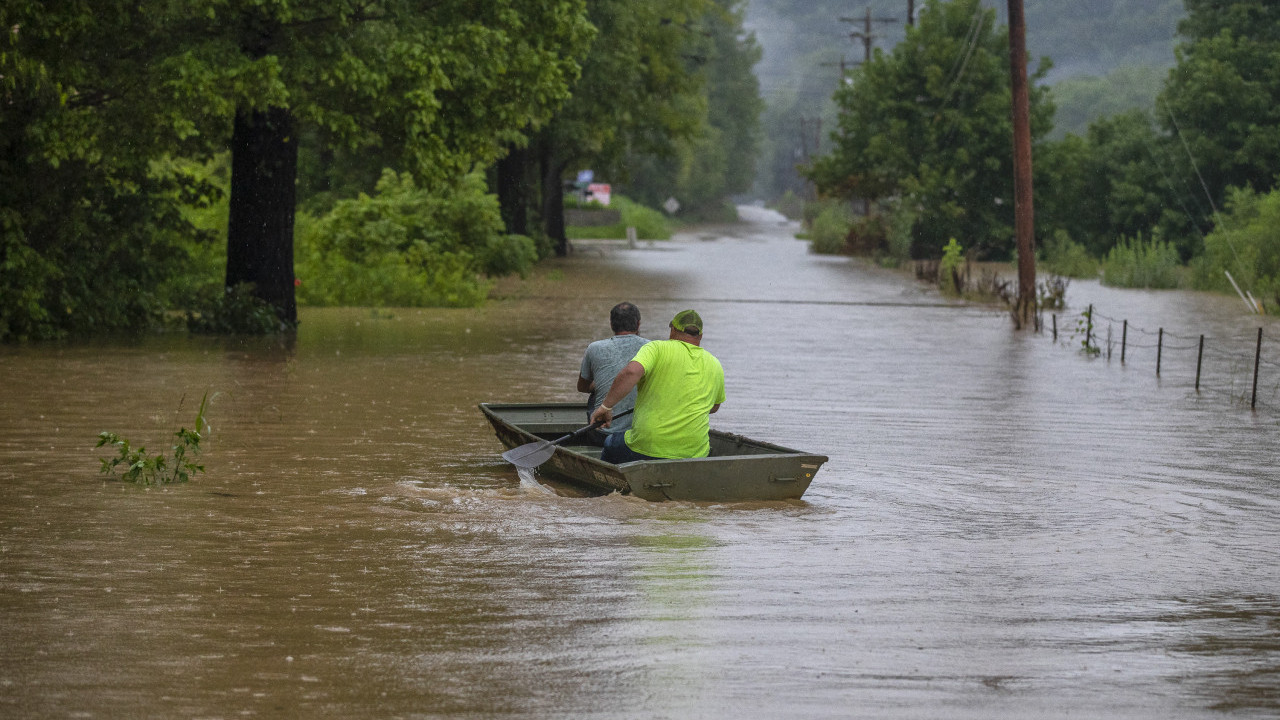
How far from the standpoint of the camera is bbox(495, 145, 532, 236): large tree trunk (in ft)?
157

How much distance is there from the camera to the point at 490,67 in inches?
901

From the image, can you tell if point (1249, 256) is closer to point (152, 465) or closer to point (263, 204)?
point (263, 204)

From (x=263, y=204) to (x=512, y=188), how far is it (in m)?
24.4

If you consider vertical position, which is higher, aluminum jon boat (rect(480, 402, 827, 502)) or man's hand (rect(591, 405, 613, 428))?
man's hand (rect(591, 405, 613, 428))

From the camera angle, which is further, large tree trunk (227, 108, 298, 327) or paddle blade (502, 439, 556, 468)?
large tree trunk (227, 108, 298, 327)

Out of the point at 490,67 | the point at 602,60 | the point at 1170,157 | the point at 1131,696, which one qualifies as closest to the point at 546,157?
the point at 602,60

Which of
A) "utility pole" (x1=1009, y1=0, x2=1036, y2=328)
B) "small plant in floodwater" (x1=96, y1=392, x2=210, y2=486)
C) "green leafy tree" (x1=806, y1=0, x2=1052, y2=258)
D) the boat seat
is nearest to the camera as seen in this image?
"small plant in floodwater" (x1=96, y1=392, x2=210, y2=486)

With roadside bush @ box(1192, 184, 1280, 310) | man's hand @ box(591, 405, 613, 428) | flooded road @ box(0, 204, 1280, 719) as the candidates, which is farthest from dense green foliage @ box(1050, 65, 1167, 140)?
man's hand @ box(591, 405, 613, 428)

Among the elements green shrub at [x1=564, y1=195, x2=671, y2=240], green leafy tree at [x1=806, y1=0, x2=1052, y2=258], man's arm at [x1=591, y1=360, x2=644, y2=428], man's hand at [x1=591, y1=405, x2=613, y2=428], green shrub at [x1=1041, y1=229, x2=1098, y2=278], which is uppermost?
green leafy tree at [x1=806, y1=0, x2=1052, y2=258]

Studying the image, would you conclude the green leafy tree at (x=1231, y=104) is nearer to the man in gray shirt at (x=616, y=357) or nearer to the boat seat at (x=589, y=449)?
the boat seat at (x=589, y=449)

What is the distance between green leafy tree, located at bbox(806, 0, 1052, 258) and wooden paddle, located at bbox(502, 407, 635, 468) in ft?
144

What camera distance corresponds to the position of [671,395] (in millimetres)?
11320

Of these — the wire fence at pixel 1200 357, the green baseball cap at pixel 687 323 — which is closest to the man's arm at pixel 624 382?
the green baseball cap at pixel 687 323

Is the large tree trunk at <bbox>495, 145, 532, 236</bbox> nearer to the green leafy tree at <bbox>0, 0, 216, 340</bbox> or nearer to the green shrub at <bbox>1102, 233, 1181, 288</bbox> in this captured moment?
the green shrub at <bbox>1102, 233, 1181, 288</bbox>
